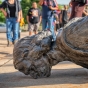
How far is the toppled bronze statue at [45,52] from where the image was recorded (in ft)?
11.6

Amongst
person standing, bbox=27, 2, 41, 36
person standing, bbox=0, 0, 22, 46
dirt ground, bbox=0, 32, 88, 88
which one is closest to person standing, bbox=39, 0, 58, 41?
person standing, bbox=0, 0, 22, 46

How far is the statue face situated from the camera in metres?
3.83

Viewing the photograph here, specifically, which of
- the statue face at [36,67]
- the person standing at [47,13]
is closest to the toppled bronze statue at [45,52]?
the statue face at [36,67]

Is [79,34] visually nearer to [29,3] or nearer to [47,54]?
[47,54]

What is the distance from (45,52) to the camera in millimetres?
3824

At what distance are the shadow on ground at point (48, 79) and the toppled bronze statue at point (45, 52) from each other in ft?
0.46

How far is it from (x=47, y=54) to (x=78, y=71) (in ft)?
2.24

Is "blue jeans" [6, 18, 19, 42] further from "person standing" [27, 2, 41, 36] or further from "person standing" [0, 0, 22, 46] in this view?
"person standing" [27, 2, 41, 36]

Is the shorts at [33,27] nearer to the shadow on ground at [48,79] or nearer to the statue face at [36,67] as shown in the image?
the shadow on ground at [48,79]

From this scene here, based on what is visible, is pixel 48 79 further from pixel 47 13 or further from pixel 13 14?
pixel 13 14

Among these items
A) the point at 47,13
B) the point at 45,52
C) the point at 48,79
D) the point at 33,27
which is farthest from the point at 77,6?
the point at 33,27

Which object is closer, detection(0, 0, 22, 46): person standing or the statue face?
→ the statue face

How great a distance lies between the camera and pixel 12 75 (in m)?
4.27

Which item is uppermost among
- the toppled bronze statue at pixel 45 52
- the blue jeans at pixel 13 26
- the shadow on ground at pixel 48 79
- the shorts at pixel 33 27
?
the toppled bronze statue at pixel 45 52
